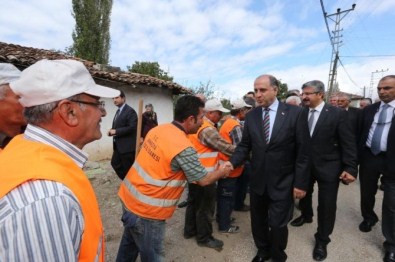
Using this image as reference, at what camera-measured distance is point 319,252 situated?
338 centimetres

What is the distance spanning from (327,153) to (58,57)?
9399 mm

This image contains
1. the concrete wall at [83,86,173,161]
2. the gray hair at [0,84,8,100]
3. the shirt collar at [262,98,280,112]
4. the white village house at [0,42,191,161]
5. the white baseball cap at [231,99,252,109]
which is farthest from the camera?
the concrete wall at [83,86,173,161]

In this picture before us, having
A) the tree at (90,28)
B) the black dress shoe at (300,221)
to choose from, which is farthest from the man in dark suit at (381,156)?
the tree at (90,28)

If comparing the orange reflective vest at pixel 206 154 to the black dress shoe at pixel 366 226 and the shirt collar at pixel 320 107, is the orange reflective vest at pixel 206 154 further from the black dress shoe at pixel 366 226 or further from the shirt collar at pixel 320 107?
the black dress shoe at pixel 366 226

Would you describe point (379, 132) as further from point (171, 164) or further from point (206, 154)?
point (171, 164)

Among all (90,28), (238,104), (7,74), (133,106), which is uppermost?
(90,28)

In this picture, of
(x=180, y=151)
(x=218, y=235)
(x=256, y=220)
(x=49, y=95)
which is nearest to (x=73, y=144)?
(x=49, y=95)

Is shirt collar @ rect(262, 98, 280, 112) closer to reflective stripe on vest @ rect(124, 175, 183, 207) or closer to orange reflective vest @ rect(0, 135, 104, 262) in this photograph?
reflective stripe on vest @ rect(124, 175, 183, 207)

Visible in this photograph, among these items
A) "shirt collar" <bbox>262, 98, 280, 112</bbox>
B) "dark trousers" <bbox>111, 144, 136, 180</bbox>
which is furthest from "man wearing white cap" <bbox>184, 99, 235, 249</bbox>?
"dark trousers" <bbox>111, 144, 136, 180</bbox>

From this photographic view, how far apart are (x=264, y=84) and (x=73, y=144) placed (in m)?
2.31

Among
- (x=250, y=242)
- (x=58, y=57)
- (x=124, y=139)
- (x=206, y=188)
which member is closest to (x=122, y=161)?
(x=124, y=139)

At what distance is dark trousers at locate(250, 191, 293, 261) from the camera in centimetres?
295

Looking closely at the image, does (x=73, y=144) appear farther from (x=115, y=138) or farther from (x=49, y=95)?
(x=115, y=138)

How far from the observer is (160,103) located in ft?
40.9
